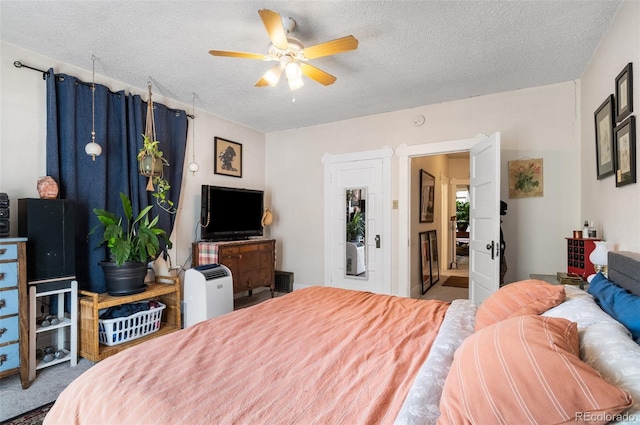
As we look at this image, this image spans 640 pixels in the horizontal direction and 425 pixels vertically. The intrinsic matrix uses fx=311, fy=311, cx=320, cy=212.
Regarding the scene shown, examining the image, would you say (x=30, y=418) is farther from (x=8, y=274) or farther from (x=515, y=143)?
(x=515, y=143)

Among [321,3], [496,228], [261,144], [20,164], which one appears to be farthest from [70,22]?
[496,228]

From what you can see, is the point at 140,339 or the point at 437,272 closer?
the point at 140,339

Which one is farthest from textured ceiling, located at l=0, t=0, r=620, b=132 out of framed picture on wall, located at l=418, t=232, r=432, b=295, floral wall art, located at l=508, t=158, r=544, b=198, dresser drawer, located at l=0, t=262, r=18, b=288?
framed picture on wall, located at l=418, t=232, r=432, b=295

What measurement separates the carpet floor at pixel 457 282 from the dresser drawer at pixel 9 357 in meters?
5.62

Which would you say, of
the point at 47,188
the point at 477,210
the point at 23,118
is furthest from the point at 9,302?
the point at 477,210

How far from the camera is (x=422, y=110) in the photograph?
396cm

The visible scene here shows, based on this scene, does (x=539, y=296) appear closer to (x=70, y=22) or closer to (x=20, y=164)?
(x=70, y=22)

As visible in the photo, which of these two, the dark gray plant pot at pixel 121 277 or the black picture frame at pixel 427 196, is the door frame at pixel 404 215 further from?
the dark gray plant pot at pixel 121 277

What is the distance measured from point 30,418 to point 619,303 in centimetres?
319

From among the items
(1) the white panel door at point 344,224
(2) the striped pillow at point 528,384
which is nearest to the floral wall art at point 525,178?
(1) the white panel door at point 344,224

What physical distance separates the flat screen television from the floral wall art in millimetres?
3238

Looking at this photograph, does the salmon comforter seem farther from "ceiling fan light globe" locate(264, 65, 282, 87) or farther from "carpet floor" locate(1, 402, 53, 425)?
"ceiling fan light globe" locate(264, 65, 282, 87)

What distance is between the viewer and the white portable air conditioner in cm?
320

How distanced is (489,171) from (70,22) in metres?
3.72
